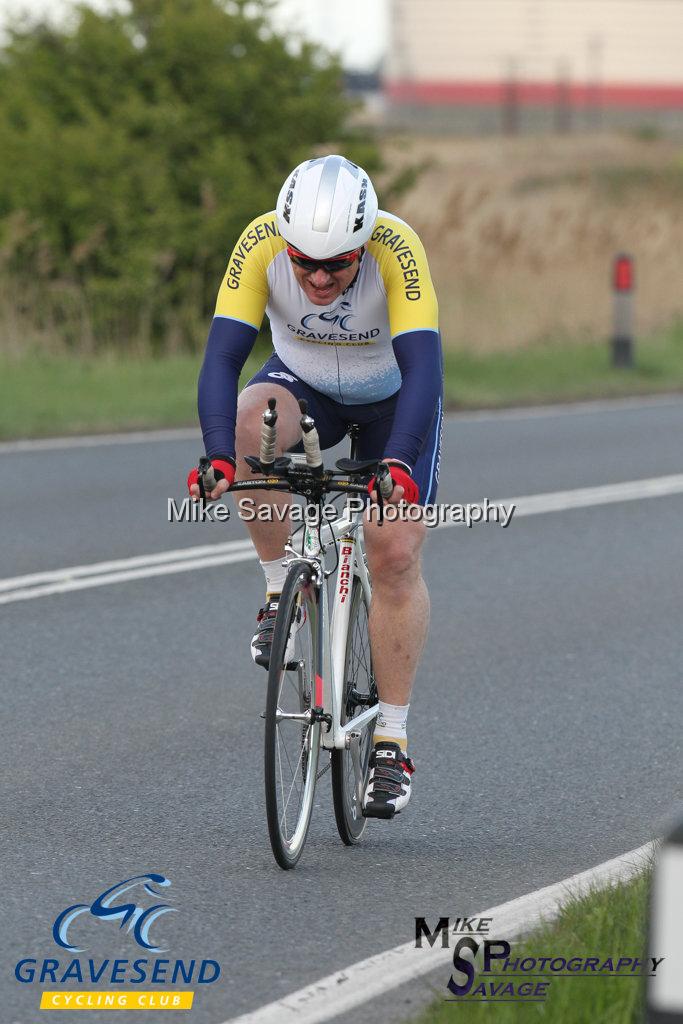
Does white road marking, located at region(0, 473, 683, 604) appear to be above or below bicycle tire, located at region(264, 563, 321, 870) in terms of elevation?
below

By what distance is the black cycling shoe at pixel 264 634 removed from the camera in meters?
5.22

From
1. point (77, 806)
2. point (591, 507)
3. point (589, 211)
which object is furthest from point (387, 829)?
point (589, 211)

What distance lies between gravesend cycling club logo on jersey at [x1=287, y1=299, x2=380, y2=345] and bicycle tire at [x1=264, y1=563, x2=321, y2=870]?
784 millimetres

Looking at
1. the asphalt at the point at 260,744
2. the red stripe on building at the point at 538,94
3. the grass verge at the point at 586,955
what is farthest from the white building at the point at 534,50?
the grass verge at the point at 586,955

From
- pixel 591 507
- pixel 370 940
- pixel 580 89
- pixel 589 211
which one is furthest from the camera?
pixel 580 89

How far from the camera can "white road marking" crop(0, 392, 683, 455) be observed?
12875 mm

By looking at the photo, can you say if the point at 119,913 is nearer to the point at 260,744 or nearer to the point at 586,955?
the point at 586,955

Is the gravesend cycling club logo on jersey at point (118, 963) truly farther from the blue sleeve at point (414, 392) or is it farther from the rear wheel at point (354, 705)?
the blue sleeve at point (414, 392)

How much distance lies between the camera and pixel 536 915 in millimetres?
4219

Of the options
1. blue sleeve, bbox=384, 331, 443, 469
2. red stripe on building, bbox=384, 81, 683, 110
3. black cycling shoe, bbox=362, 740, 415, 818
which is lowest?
black cycling shoe, bbox=362, 740, 415, 818

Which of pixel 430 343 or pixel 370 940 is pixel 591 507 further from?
pixel 370 940

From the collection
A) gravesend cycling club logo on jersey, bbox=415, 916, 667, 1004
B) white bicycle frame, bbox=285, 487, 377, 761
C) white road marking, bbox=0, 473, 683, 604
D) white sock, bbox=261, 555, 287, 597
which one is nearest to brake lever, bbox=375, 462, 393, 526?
white bicycle frame, bbox=285, 487, 377, 761

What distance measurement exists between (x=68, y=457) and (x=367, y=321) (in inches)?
299

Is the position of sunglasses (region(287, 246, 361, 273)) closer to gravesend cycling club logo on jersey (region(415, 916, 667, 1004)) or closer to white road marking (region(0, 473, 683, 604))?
gravesend cycling club logo on jersey (region(415, 916, 667, 1004))
